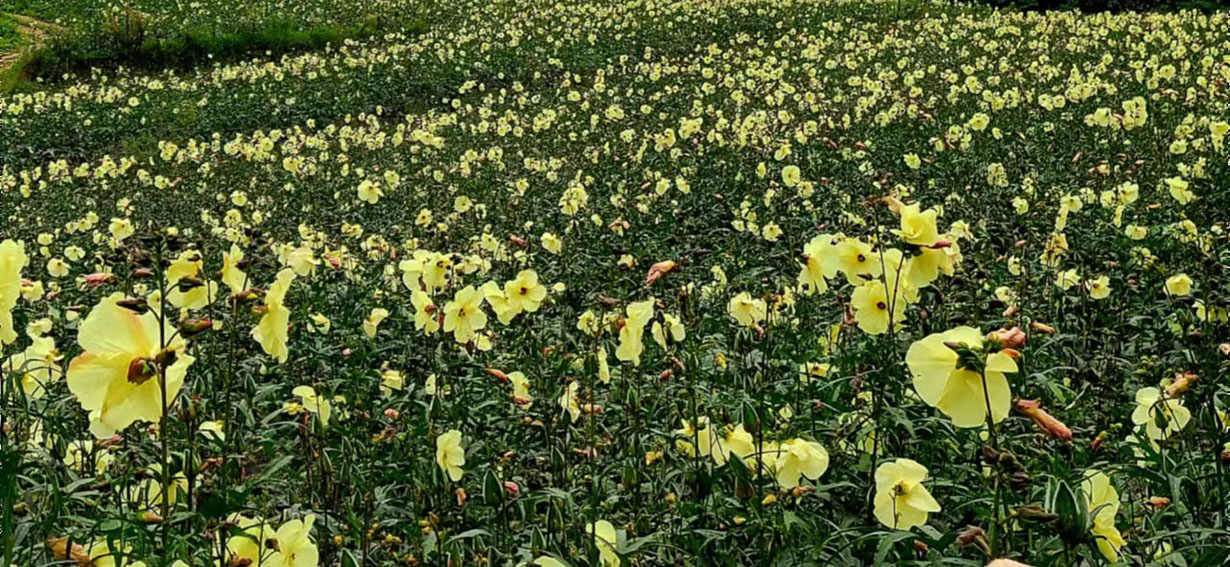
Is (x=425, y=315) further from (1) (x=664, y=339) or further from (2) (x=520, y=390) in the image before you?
(1) (x=664, y=339)

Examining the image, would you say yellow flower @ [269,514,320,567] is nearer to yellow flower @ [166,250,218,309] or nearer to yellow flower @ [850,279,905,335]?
yellow flower @ [166,250,218,309]

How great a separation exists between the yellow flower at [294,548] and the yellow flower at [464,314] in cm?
106

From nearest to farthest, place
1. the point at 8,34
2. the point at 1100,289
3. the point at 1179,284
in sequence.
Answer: the point at 1179,284, the point at 1100,289, the point at 8,34

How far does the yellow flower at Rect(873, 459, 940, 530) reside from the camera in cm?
203

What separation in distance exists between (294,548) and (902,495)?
1.20 meters

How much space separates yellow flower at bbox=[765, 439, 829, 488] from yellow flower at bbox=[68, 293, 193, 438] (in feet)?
3.95

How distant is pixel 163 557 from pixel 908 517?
4.56 feet

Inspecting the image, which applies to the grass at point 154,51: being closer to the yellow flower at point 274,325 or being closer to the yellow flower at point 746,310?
the yellow flower at point 746,310

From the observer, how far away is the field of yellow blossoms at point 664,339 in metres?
2.05

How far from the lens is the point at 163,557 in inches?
71.2

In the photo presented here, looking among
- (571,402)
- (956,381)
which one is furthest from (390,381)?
(956,381)

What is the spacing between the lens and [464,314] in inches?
120

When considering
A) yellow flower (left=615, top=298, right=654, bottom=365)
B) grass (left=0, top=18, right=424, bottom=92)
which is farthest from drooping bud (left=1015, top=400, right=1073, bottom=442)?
grass (left=0, top=18, right=424, bottom=92)

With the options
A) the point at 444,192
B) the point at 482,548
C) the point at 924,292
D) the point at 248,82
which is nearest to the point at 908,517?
the point at 482,548
